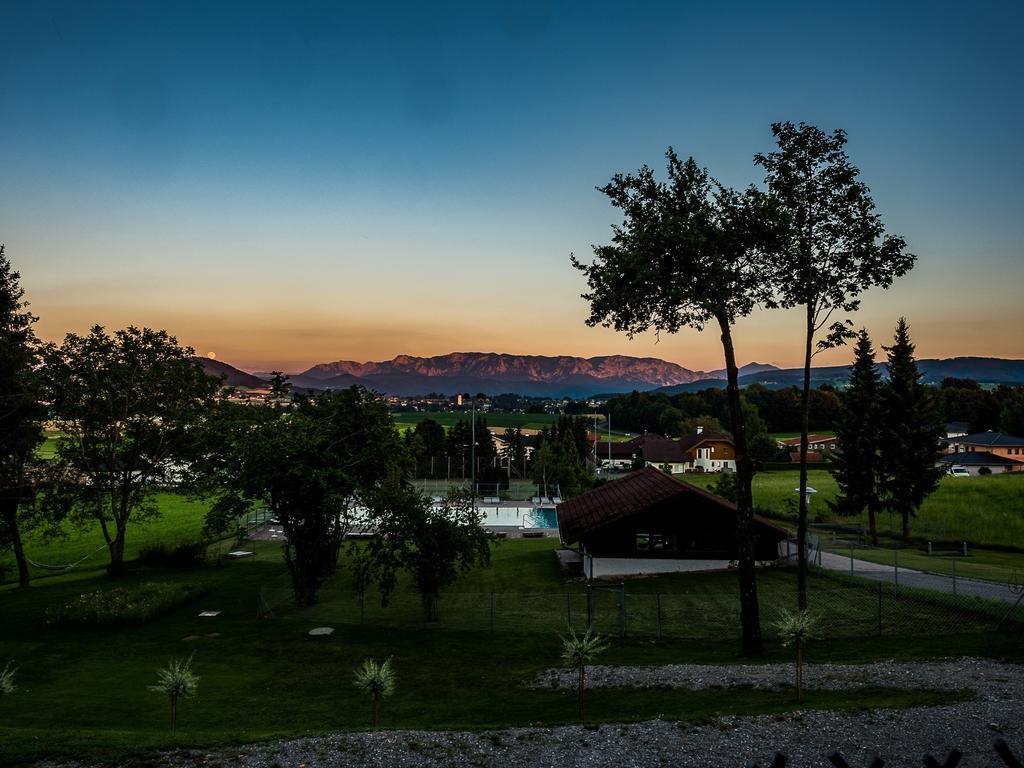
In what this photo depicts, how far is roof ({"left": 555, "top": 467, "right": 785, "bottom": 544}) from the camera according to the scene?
106 ft

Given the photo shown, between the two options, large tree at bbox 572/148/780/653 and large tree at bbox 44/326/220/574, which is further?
large tree at bbox 44/326/220/574

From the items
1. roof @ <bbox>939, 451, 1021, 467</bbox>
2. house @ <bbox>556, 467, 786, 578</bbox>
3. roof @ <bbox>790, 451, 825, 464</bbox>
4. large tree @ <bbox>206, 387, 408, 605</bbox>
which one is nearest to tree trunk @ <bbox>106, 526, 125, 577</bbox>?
large tree @ <bbox>206, 387, 408, 605</bbox>

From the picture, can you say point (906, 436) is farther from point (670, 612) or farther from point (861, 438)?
point (670, 612)

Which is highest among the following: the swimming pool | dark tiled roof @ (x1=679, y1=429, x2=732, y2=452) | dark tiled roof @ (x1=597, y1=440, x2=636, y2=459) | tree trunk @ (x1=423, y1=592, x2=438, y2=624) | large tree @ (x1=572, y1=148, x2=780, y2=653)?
large tree @ (x1=572, y1=148, x2=780, y2=653)

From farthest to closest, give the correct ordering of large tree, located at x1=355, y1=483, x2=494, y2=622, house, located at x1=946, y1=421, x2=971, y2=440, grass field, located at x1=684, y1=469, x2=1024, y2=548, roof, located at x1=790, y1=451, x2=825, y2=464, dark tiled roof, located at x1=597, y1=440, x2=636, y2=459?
1. house, located at x1=946, y1=421, x2=971, y2=440
2. dark tiled roof, located at x1=597, y1=440, x2=636, y2=459
3. roof, located at x1=790, y1=451, x2=825, y2=464
4. grass field, located at x1=684, y1=469, x2=1024, y2=548
5. large tree, located at x1=355, y1=483, x2=494, y2=622

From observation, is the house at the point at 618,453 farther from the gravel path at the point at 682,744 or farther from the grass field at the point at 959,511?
the gravel path at the point at 682,744

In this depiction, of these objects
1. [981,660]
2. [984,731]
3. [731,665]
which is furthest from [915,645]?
[984,731]

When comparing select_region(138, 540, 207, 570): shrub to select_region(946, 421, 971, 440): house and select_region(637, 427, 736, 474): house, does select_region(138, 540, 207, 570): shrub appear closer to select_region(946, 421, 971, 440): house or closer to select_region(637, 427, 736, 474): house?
select_region(637, 427, 736, 474): house

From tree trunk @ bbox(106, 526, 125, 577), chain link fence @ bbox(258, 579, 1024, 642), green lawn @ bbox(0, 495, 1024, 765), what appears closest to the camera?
green lawn @ bbox(0, 495, 1024, 765)

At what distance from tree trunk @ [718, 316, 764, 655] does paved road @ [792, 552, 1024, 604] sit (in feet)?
31.6

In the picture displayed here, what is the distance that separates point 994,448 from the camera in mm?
101812

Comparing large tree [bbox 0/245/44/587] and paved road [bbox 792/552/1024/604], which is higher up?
large tree [bbox 0/245/44/587]

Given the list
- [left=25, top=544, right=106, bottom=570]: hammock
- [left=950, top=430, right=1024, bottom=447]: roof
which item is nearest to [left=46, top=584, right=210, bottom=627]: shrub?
[left=25, top=544, right=106, bottom=570]: hammock

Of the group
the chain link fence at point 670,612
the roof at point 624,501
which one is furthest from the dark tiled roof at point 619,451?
the chain link fence at point 670,612
